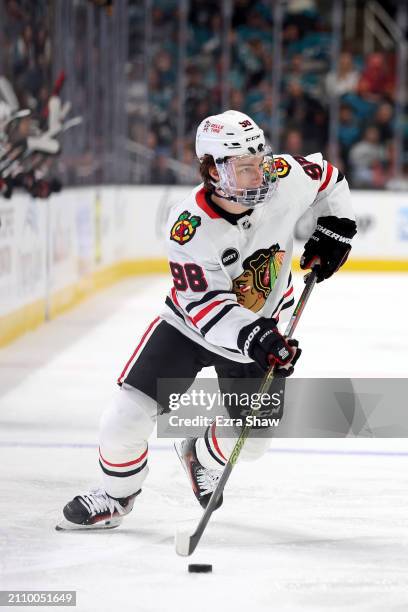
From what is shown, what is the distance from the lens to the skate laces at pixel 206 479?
2705 millimetres

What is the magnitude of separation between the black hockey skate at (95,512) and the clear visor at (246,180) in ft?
2.46

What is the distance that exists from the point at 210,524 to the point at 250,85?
793cm

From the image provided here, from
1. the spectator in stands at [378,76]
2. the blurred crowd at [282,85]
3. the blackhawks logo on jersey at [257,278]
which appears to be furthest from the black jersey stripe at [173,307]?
the spectator in stands at [378,76]

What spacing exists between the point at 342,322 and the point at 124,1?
3977 mm

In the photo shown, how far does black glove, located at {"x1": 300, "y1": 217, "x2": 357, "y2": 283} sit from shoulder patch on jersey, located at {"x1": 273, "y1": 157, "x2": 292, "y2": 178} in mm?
210

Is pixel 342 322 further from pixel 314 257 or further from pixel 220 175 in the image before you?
pixel 220 175

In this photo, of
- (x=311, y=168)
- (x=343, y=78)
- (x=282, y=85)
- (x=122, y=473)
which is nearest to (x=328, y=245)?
(x=311, y=168)

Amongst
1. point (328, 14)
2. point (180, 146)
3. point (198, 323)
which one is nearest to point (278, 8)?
point (328, 14)

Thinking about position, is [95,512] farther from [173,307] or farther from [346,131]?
[346,131]

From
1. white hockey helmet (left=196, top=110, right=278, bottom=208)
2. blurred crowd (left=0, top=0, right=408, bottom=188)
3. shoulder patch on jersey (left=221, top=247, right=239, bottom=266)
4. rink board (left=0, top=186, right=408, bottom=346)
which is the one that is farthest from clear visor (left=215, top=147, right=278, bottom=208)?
blurred crowd (left=0, top=0, right=408, bottom=188)

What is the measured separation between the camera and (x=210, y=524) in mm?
2637

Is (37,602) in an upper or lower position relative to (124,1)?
lower

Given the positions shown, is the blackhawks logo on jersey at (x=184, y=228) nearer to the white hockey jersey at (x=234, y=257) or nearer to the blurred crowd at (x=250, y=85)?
the white hockey jersey at (x=234, y=257)

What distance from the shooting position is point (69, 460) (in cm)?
331
